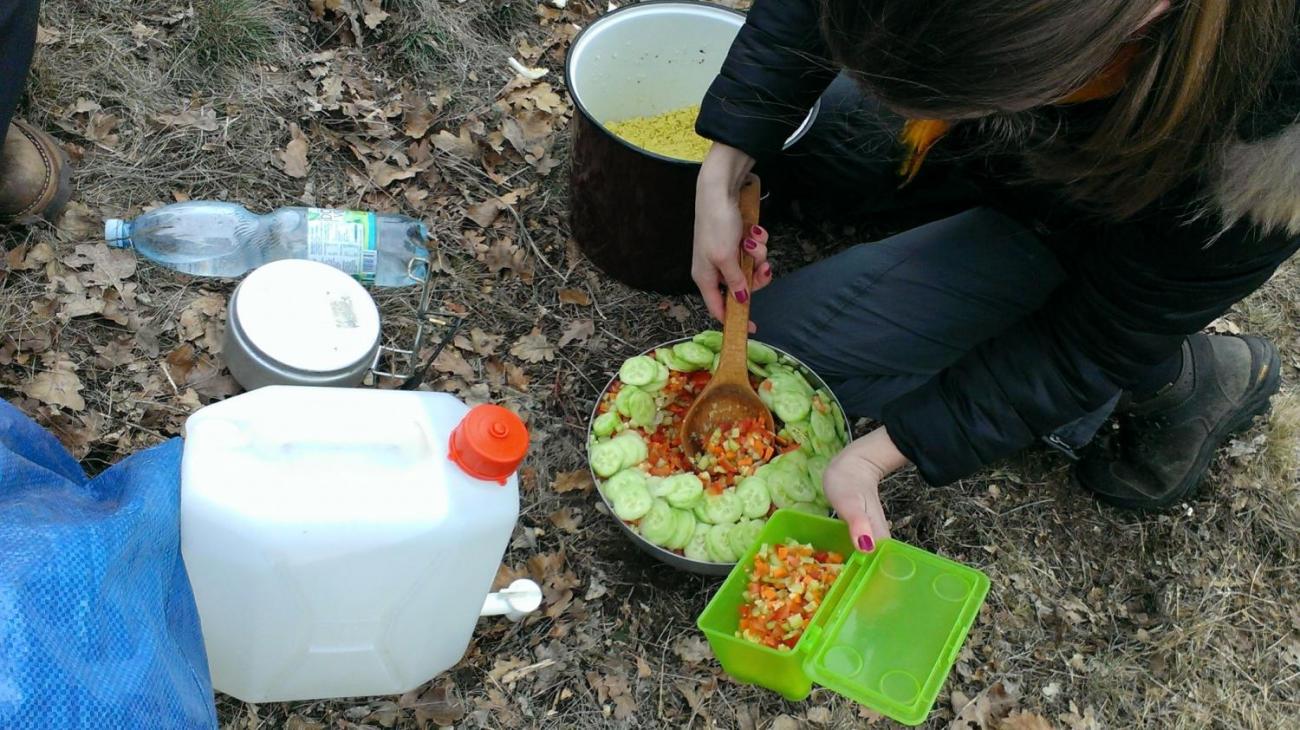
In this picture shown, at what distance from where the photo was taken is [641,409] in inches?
89.2

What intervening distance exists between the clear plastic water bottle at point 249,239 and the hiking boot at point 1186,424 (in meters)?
2.12

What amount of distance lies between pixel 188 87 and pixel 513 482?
74.7 inches

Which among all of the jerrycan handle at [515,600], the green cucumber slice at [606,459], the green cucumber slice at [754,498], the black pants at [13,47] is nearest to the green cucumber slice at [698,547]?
the green cucumber slice at [754,498]

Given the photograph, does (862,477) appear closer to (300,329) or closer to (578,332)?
(578,332)

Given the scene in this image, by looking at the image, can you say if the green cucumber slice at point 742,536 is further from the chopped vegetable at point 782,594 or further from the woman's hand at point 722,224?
the woman's hand at point 722,224

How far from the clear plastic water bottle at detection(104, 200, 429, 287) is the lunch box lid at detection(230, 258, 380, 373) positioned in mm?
293

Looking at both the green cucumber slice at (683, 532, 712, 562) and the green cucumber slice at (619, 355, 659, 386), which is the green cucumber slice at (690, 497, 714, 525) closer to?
the green cucumber slice at (683, 532, 712, 562)

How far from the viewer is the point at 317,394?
1.75 meters

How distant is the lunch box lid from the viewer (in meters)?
2.07

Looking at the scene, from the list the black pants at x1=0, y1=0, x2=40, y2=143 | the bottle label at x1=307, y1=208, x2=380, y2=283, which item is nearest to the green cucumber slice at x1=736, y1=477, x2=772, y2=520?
the bottle label at x1=307, y1=208, x2=380, y2=283

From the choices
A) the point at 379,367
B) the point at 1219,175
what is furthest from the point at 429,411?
the point at 1219,175

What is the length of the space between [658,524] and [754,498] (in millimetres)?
245

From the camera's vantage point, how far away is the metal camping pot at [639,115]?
2.34 metres

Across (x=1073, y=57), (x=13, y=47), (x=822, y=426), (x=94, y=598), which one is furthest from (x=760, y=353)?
(x=13, y=47)
